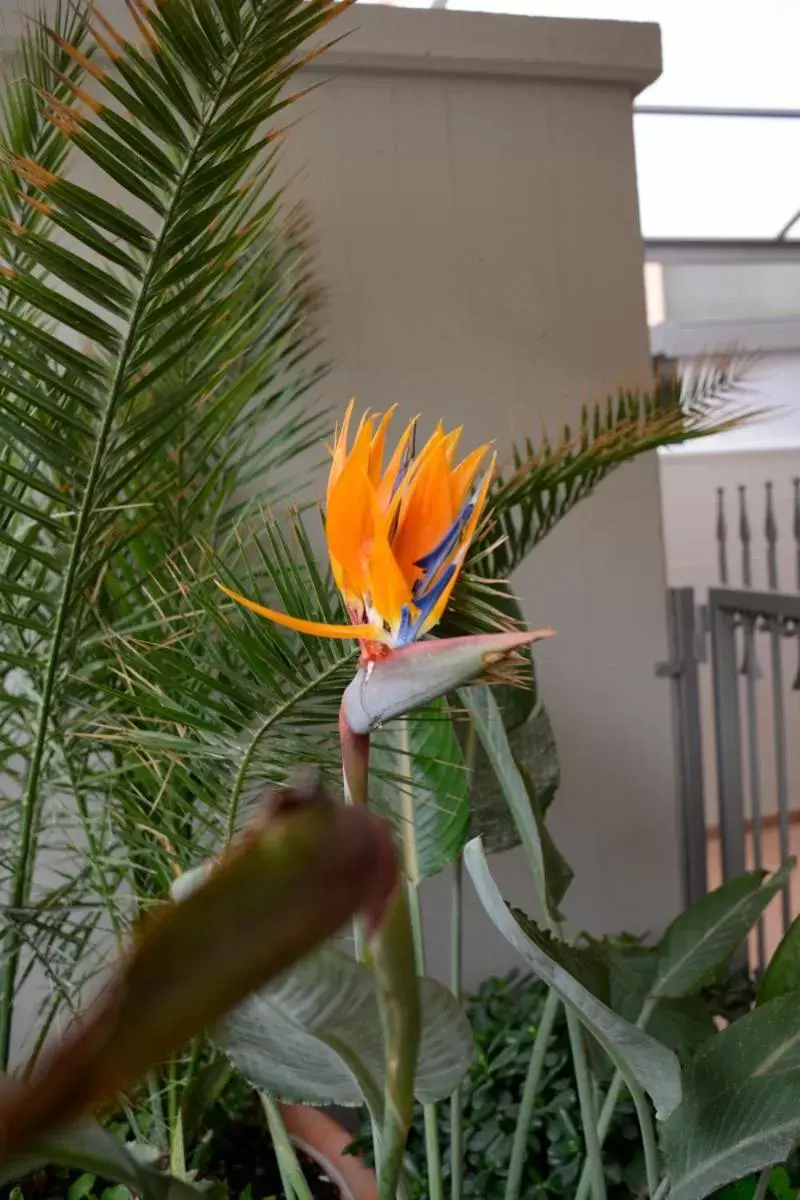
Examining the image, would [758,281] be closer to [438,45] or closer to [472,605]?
[438,45]

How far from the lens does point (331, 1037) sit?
0.44m

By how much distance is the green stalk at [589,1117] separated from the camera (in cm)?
75

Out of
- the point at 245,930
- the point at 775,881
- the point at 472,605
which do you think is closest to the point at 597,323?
the point at 775,881

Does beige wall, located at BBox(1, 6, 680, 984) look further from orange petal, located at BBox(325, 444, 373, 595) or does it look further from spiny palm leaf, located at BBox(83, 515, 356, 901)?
orange petal, located at BBox(325, 444, 373, 595)

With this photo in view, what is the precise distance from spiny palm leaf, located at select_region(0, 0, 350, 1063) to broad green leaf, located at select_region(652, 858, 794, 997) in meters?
0.61

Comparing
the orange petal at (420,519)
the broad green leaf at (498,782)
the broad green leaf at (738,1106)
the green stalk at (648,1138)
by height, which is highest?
the orange petal at (420,519)

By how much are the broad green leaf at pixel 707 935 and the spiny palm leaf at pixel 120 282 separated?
0.61 meters

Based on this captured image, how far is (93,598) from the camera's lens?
0.69 m

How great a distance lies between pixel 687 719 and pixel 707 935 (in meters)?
0.70

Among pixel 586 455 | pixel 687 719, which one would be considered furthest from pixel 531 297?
pixel 687 719

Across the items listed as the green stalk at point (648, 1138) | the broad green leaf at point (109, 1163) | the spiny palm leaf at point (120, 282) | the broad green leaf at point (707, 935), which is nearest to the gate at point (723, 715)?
the broad green leaf at point (707, 935)

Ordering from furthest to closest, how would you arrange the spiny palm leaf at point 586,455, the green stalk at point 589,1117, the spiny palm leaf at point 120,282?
the spiny palm leaf at point 586,455
the green stalk at point 589,1117
the spiny palm leaf at point 120,282

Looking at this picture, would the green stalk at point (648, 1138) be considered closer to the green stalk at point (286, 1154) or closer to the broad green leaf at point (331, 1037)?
the broad green leaf at point (331, 1037)

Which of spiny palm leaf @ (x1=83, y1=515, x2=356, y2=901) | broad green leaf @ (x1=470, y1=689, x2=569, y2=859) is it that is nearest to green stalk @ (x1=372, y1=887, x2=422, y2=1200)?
spiny palm leaf @ (x1=83, y1=515, x2=356, y2=901)
